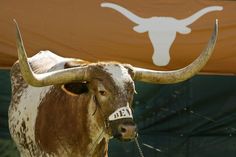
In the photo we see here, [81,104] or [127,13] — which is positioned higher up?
[127,13]

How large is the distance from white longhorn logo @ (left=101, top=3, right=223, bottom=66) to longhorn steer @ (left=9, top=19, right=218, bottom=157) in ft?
6.26

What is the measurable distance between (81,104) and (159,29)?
2618 mm

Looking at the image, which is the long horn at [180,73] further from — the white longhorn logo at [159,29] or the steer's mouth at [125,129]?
the white longhorn logo at [159,29]

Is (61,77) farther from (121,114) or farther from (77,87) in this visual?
(121,114)

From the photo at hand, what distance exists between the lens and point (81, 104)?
4973 millimetres

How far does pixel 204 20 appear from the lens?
7469 mm

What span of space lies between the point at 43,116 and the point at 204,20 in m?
2.82

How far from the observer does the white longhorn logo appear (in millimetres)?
7384

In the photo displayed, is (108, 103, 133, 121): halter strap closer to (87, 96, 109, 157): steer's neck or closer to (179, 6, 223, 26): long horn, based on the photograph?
(87, 96, 109, 157): steer's neck

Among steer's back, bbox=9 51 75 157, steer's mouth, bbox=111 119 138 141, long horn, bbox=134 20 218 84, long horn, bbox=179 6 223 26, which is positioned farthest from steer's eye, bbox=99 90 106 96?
long horn, bbox=179 6 223 26

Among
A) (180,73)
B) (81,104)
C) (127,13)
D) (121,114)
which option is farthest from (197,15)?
(121,114)

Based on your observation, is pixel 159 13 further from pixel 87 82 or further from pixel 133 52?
pixel 87 82

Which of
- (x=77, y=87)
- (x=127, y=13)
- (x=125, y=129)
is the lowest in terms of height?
(x=125, y=129)

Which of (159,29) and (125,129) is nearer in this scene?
(125,129)
